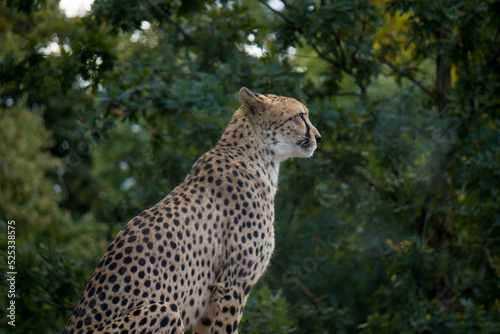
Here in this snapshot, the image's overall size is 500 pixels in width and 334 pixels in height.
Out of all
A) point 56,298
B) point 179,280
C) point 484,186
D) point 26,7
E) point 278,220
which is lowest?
point 278,220

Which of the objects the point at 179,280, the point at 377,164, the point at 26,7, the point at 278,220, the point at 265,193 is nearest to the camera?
the point at 179,280

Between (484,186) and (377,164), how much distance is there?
1.60m

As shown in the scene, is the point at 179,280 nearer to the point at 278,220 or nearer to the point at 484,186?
the point at 484,186

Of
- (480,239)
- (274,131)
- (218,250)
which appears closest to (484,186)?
(480,239)

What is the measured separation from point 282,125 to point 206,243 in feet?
4.19

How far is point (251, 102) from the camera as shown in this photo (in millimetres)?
5676

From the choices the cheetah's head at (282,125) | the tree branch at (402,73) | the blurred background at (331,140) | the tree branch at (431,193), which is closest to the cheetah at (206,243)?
the cheetah's head at (282,125)

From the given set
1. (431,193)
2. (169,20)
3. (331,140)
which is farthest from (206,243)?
(169,20)

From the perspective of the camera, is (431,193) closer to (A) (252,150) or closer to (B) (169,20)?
(A) (252,150)

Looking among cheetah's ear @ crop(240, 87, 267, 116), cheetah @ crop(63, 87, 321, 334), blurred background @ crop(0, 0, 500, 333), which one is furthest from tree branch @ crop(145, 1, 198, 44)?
cheetah's ear @ crop(240, 87, 267, 116)

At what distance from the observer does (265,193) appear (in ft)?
18.1

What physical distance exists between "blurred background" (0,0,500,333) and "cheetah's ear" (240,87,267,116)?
2285 millimetres

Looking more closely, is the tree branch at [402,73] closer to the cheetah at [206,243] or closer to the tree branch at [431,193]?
the tree branch at [431,193]

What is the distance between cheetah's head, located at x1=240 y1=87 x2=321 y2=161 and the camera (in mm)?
5539
